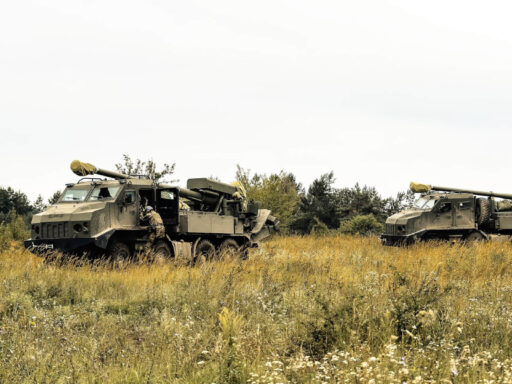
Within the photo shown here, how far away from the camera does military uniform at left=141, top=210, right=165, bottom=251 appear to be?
14086mm

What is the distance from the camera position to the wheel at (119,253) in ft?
43.3

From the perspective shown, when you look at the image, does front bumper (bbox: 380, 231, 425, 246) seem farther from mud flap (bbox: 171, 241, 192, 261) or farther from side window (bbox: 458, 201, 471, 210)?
mud flap (bbox: 171, 241, 192, 261)

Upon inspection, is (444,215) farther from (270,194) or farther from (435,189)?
(270,194)

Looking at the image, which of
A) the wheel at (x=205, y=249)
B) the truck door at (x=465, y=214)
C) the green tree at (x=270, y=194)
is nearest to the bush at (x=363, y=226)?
the green tree at (x=270, y=194)

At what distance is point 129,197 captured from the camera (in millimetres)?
14008

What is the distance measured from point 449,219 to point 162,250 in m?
10.5

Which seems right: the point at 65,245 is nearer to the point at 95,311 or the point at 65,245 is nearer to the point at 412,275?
the point at 95,311

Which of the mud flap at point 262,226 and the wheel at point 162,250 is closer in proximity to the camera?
the wheel at point 162,250

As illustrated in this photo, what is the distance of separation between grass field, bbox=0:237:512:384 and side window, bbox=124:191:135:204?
350 cm

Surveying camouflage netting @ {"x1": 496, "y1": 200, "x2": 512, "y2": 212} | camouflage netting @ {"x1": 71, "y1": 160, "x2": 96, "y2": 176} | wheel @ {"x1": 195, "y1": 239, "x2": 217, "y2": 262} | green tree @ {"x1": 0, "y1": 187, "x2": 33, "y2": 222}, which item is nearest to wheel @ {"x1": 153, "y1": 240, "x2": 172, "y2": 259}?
wheel @ {"x1": 195, "y1": 239, "x2": 217, "y2": 262}

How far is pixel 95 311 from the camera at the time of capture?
26.3 feet

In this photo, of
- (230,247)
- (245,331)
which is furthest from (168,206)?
(245,331)

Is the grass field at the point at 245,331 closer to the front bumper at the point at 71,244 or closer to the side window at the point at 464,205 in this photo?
the front bumper at the point at 71,244

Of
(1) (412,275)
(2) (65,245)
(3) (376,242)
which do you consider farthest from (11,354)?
(3) (376,242)
